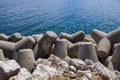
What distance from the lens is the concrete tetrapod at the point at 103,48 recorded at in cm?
925

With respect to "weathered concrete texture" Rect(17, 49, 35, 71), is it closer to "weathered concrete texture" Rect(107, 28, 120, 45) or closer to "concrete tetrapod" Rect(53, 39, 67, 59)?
"concrete tetrapod" Rect(53, 39, 67, 59)

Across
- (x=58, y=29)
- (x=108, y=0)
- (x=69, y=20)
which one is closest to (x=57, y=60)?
(x=58, y=29)

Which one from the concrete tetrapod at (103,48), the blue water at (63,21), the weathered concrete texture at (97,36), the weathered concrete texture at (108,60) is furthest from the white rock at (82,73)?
the blue water at (63,21)

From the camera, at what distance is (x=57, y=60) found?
7.51m

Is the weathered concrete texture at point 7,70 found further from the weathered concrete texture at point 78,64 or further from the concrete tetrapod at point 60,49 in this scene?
the concrete tetrapod at point 60,49

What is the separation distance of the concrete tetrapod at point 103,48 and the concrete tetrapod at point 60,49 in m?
1.27

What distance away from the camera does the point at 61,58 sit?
9.09m

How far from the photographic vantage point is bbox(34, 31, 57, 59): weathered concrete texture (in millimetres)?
9672

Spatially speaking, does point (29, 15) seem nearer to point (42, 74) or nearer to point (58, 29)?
point (58, 29)

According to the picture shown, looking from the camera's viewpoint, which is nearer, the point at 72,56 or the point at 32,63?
the point at 32,63

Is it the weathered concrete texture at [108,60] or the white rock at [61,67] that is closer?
the white rock at [61,67]

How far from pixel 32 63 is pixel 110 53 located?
125 inches

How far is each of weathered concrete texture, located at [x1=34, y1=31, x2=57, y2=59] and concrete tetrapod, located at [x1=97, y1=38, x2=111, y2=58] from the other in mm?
1818

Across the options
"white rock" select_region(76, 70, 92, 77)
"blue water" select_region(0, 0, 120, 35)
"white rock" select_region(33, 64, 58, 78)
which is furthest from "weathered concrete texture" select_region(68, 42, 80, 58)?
"blue water" select_region(0, 0, 120, 35)
